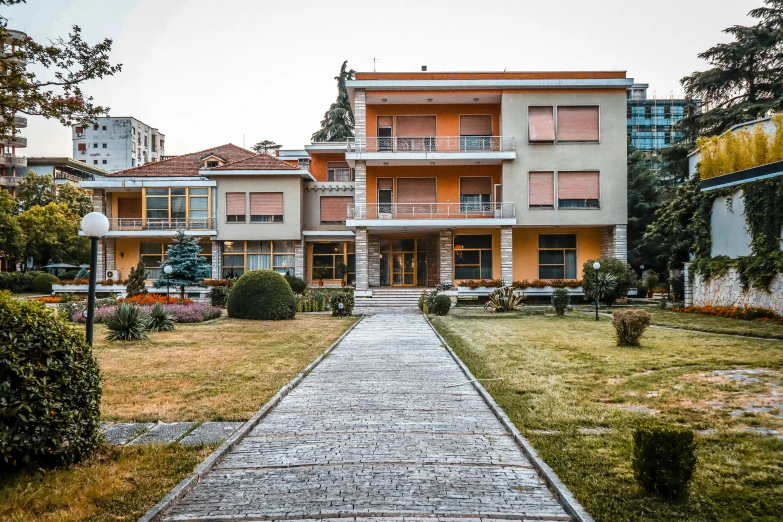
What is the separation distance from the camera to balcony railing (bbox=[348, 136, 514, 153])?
27656 millimetres

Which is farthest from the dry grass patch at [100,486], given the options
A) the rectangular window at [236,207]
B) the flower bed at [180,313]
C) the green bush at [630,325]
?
the rectangular window at [236,207]

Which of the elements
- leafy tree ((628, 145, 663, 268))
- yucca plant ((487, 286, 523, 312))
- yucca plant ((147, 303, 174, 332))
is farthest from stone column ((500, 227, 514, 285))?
yucca plant ((147, 303, 174, 332))

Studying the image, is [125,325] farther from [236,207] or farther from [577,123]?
[577,123]

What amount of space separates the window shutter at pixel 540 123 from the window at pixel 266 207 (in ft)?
46.5

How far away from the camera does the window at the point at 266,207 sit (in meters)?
31.9

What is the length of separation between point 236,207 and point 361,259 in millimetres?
9312

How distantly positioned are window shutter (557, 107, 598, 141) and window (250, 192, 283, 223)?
51.3 feet

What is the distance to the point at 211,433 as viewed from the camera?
5.62 m

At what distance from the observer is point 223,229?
3197cm

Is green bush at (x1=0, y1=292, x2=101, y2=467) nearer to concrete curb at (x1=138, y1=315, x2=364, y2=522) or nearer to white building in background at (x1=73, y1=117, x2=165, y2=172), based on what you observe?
concrete curb at (x1=138, y1=315, x2=364, y2=522)

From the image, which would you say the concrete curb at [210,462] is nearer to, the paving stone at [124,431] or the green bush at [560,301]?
the paving stone at [124,431]

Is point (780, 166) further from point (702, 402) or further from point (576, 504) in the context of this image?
point (576, 504)

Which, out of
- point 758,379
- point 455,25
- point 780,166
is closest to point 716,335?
point 780,166

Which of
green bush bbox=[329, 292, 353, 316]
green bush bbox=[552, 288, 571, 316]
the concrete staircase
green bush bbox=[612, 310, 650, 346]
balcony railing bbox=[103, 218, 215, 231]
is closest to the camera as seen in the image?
green bush bbox=[612, 310, 650, 346]
